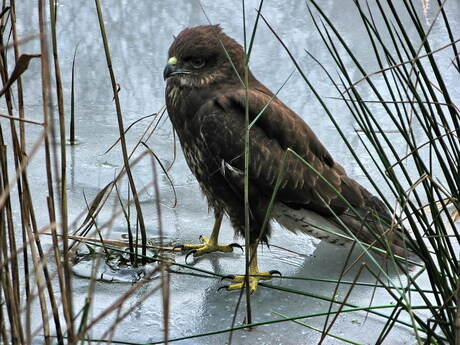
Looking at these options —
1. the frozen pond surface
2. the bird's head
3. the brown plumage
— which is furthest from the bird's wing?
the frozen pond surface

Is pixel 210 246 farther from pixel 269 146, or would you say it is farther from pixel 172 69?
pixel 172 69

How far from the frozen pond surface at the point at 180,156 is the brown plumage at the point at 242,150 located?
20cm

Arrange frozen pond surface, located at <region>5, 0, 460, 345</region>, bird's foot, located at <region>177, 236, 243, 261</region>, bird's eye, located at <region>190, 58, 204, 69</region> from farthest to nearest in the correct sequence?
bird's eye, located at <region>190, 58, 204, 69</region> < bird's foot, located at <region>177, 236, 243, 261</region> < frozen pond surface, located at <region>5, 0, 460, 345</region>

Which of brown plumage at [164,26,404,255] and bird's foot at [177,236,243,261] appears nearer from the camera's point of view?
brown plumage at [164,26,404,255]

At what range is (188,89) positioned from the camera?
3723 mm

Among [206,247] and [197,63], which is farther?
[197,63]

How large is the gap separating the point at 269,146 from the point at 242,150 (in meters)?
0.16

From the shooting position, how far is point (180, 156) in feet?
14.9

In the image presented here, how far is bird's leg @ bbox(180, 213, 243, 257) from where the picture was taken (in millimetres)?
3666

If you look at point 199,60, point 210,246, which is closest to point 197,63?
point 199,60

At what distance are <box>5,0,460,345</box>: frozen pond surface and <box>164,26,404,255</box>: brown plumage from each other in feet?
0.66

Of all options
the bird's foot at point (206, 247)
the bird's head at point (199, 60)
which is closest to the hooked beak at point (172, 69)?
the bird's head at point (199, 60)

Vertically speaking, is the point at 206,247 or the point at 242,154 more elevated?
the point at 242,154

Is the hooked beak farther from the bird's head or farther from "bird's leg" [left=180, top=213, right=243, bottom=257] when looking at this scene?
"bird's leg" [left=180, top=213, right=243, bottom=257]
